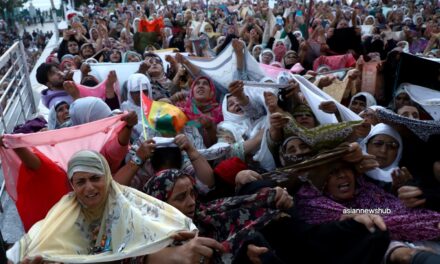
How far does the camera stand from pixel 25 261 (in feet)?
6.72

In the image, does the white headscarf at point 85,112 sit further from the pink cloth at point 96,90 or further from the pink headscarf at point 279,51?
the pink headscarf at point 279,51

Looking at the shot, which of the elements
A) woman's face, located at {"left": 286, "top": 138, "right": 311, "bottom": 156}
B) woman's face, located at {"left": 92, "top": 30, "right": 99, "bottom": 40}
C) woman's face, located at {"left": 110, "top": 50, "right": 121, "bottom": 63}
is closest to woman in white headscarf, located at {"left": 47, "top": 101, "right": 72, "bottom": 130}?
woman's face, located at {"left": 286, "top": 138, "right": 311, "bottom": 156}

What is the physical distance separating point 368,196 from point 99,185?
148cm

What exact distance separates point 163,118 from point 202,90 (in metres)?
0.69

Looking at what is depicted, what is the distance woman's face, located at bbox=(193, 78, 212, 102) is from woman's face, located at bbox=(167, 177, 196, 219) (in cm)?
175

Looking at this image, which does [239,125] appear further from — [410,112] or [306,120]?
[410,112]

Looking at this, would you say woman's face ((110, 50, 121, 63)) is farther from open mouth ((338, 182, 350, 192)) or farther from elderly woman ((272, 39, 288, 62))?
open mouth ((338, 182, 350, 192))

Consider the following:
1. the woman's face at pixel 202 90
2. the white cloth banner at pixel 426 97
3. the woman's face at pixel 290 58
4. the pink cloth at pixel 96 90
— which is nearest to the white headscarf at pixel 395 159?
the white cloth banner at pixel 426 97

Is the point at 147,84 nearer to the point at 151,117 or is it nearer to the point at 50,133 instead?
the point at 151,117

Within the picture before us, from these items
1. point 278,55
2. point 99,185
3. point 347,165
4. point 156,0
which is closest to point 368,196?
point 347,165

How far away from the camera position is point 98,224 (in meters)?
2.38

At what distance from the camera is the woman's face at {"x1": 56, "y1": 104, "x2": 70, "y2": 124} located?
401 centimetres

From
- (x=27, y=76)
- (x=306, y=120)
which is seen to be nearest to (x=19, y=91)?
(x=27, y=76)

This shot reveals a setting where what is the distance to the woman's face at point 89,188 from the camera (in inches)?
91.5
